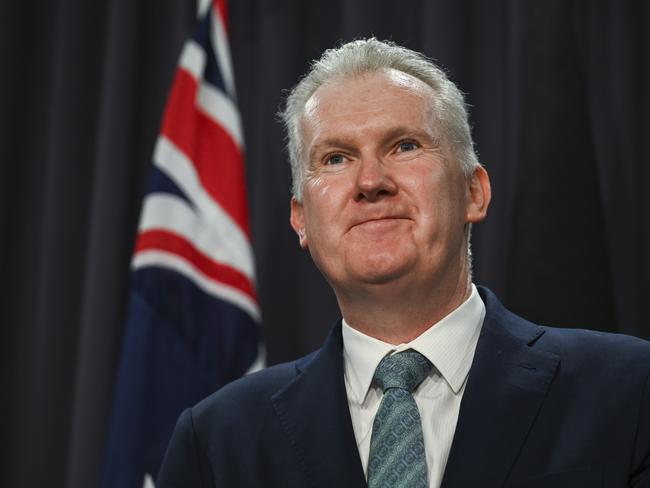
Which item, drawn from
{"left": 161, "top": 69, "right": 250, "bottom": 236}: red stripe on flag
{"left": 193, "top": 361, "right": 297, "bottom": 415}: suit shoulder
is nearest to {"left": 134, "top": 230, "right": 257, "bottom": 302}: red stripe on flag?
{"left": 161, "top": 69, "right": 250, "bottom": 236}: red stripe on flag

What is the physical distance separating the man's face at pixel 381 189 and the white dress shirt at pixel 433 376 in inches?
3.3

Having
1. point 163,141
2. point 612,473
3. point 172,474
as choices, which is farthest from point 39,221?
point 612,473

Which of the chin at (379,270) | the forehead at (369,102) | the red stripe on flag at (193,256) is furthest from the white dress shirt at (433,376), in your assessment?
the red stripe on flag at (193,256)

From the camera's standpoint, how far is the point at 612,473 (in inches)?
48.1

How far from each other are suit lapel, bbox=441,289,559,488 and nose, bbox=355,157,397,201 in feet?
0.90

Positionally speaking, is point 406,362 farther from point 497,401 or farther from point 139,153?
point 139,153

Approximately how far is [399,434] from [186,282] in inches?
52.3

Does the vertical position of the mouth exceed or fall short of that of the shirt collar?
it exceeds it

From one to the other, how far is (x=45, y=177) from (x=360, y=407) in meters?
1.95

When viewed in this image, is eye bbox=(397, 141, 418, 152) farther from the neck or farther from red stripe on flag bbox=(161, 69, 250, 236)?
red stripe on flag bbox=(161, 69, 250, 236)

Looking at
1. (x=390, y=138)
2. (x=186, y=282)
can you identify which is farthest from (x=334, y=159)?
(x=186, y=282)

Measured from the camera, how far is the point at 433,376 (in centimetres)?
142

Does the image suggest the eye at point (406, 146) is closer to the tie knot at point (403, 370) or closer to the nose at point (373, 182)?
the nose at point (373, 182)

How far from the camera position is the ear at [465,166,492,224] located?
1596 millimetres
